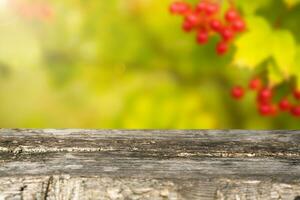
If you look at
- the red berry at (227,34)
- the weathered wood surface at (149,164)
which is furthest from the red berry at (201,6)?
the weathered wood surface at (149,164)

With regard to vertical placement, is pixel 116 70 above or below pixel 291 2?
below

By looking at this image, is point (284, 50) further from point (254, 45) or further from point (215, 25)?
point (215, 25)

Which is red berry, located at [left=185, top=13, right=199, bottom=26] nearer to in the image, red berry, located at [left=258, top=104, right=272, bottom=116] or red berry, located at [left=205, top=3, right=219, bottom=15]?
red berry, located at [left=205, top=3, right=219, bottom=15]

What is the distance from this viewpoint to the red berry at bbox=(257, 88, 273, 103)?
203 centimetres

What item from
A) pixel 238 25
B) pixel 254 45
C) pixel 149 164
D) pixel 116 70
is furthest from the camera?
pixel 116 70

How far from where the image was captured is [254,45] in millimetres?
Result: 1783

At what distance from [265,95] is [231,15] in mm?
300

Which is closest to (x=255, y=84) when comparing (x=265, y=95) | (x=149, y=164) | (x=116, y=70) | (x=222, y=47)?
(x=265, y=95)

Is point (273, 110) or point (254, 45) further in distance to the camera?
point (273, 110)

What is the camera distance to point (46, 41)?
2223mm

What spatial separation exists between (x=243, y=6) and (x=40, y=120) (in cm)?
A: 86

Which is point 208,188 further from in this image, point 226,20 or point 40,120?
point 40,120

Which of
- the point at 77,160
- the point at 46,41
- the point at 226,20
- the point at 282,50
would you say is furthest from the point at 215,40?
the point at 77,160

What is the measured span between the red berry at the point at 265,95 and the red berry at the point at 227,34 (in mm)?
217
